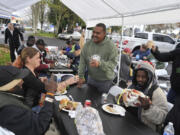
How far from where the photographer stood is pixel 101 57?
108 inches

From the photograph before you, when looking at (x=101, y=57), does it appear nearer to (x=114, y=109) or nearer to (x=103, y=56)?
(x=103, y=56)

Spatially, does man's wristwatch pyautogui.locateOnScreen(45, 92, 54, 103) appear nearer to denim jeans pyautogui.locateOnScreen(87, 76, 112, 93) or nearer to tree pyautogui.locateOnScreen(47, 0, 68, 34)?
denim jeans pyautogui.locateOnScreen(87, 76, 112, 93)

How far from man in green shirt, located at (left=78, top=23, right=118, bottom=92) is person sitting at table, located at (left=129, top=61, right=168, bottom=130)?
0.58 m

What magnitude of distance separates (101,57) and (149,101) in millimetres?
1213

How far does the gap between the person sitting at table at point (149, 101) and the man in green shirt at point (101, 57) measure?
58 centimetres

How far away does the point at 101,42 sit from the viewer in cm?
277

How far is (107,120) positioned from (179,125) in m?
0.76

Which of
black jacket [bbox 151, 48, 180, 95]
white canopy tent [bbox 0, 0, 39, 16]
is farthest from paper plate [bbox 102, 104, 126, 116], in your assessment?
white canopy tent [bbox 0, 0, 39, 16]

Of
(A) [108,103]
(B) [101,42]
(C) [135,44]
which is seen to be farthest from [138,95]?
(C) [135,44]

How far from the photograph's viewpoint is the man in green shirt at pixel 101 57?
2.69m

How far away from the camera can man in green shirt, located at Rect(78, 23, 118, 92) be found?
8.82 ft

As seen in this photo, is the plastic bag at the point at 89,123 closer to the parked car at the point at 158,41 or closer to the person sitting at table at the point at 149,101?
the person sitting at table at the point at 149,101

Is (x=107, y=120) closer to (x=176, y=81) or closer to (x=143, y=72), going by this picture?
(x=143, y=72)

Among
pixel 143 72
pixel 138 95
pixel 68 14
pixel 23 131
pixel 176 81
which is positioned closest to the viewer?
pixel 23 131
